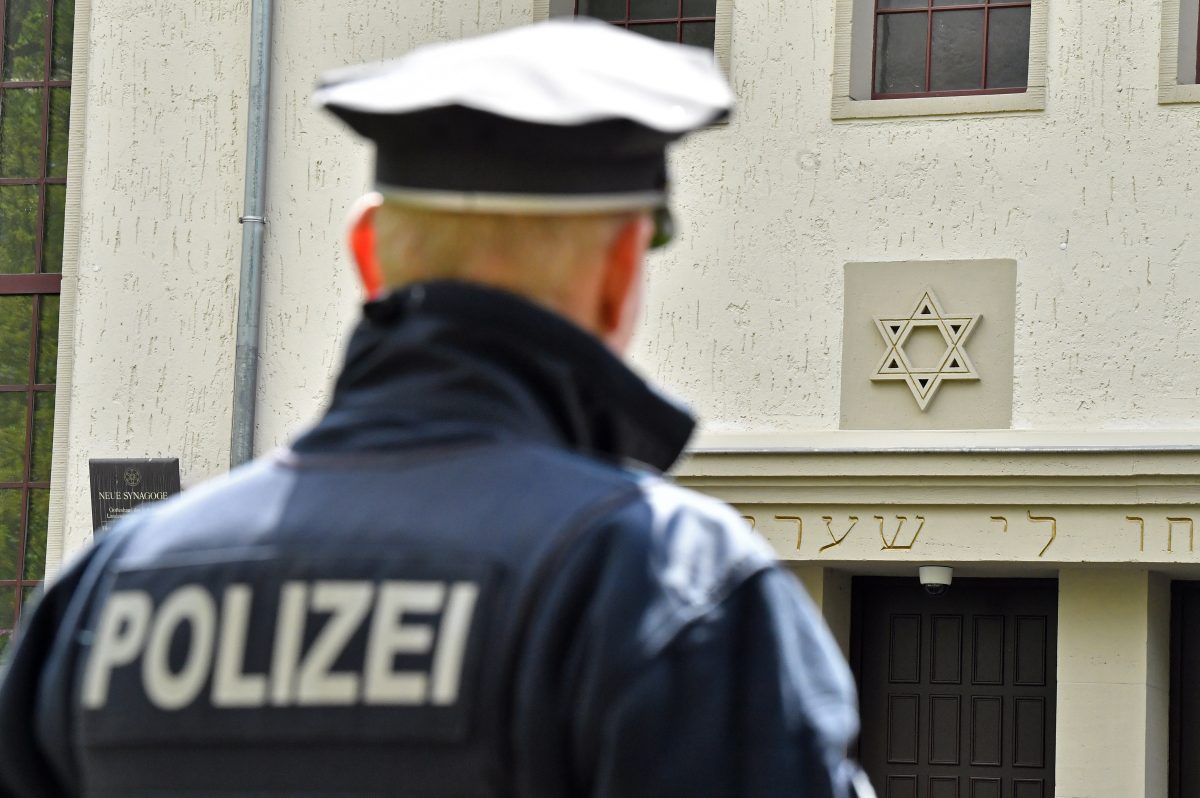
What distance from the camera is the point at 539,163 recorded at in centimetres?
172

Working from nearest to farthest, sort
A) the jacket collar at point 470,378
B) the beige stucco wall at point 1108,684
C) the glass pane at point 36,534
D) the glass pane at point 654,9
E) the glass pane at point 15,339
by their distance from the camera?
the jacket collar at point 470,378 < the beige stucco wall at point 1108,684 < the glass pane at point 654,9 < the glass pane at point 36,534 < the glass pane at point 15,339

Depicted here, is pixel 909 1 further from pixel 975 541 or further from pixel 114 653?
pixel 114 653

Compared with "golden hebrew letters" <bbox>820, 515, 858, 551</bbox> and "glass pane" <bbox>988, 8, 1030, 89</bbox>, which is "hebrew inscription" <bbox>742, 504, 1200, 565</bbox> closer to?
"golden hebrew letters" <bbox>820, 515, 858, 551</bbox>

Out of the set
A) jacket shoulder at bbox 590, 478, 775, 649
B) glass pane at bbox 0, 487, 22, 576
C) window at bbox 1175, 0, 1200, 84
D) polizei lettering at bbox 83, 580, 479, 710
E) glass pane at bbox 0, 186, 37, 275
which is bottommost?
glass pane at bbox 0, 487, 22, 576

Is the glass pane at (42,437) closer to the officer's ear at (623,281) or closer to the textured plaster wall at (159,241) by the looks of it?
the textured plaster wall at (159,241)

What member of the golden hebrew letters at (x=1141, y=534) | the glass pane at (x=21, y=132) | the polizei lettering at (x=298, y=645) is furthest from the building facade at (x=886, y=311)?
the polizei lettering at (x=298, y=645)

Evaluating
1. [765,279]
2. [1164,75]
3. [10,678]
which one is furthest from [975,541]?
[10,678]

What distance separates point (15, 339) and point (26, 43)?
6.15 feet

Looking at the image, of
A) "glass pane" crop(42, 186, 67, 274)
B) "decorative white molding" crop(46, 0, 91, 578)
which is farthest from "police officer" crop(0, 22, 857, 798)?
"glass pane" crop(42, 186, 67, 274)

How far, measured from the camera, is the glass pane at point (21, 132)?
13398 millimetres

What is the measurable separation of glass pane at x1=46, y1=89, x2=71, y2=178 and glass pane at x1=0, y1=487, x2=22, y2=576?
6.64ft

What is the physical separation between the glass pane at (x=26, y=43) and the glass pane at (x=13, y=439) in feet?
6.71

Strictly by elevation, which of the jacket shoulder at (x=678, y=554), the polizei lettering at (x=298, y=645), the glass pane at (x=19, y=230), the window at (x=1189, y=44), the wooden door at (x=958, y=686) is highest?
the window at (x=1189, y=44)

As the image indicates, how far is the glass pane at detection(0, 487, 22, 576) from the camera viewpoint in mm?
13148
